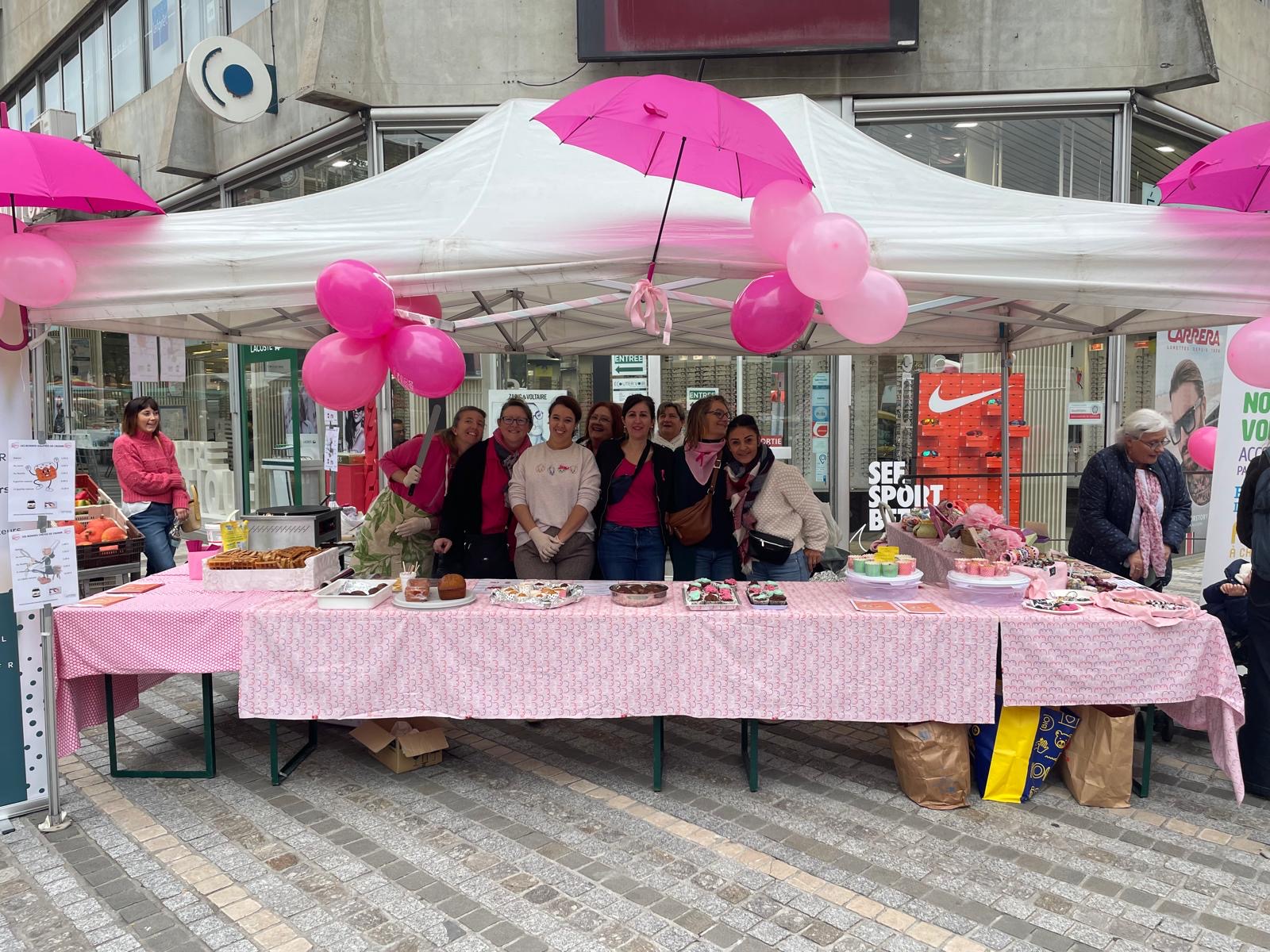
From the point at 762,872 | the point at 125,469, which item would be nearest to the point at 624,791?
the point at 762,872

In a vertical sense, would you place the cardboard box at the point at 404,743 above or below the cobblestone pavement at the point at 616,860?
above

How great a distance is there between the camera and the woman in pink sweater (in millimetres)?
6453

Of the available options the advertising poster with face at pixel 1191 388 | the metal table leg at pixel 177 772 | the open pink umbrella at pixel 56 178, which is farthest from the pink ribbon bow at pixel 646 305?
the advertising poster with face at pixel 1191 388

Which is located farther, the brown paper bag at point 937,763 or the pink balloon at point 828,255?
the brown paper bag at point 937,763

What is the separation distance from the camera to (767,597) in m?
3.77

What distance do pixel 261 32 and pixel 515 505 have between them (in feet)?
24.6

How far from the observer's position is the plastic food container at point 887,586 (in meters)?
3.85

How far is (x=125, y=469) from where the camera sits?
641 centimetres

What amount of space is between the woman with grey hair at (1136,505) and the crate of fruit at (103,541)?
21.7 feet

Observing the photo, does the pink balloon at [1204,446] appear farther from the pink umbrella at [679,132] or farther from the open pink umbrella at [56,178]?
the open pink umbrella at [56,178]

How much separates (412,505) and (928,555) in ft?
10.4

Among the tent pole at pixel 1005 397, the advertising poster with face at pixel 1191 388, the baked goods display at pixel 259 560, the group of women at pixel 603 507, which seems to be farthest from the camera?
the advertising poster with face at pixel 1191 388

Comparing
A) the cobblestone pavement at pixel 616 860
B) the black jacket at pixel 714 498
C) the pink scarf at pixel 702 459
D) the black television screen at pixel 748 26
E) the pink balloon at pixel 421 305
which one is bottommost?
the cobblestone pavement at pixel 616 860

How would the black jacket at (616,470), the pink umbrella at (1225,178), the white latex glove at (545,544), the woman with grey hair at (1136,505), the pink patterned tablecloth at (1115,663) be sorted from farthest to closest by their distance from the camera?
the black jacket at (616,470)
the white latex glove at (545,544)
the woman with grey hair at (1136,505)
the pink patterned tablecloth at (1115,663)
the pink umbrella at (1225,178)
